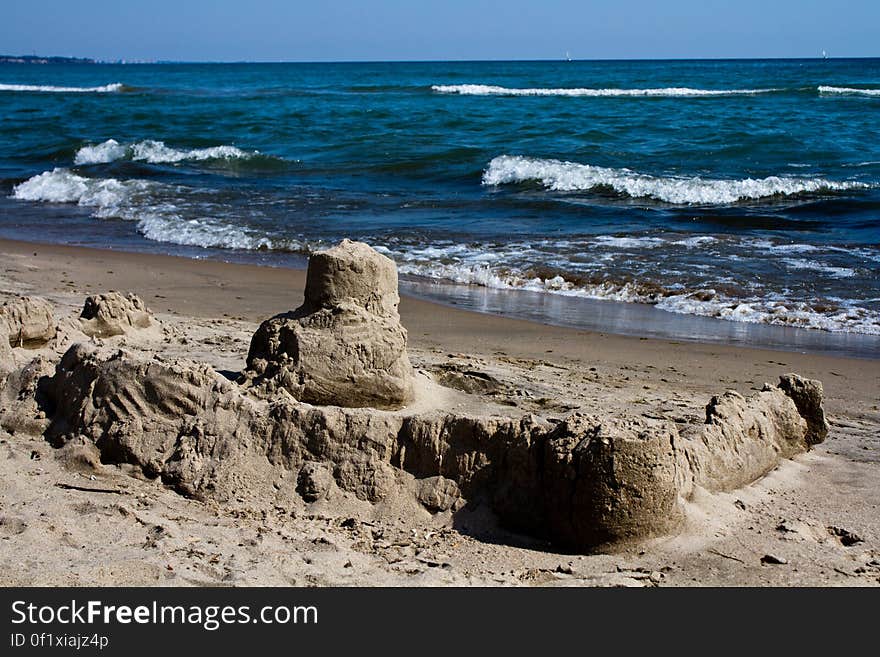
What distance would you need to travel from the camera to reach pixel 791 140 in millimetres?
20594

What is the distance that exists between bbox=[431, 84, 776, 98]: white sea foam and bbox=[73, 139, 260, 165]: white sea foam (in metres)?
21.0

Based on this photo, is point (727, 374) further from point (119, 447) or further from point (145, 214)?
point (145, 214)

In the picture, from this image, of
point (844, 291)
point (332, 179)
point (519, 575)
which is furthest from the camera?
point (332, 179)

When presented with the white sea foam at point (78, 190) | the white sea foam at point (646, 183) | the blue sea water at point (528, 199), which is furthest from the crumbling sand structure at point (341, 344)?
the white sea foam at point (646, 183)

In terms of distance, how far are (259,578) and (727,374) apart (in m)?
4.00

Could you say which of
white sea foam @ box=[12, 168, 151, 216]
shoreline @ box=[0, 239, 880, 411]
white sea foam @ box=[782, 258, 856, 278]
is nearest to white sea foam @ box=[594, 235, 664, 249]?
white sea foam @ box=[782, 258, 856, 278]

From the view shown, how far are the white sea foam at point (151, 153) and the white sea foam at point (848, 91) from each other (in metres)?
22.6

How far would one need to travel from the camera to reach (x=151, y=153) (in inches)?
810

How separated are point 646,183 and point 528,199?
217 centimetres

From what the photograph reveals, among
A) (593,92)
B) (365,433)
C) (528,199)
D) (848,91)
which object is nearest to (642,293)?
(365,433)

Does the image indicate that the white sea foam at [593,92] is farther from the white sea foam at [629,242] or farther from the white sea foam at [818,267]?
the white sea foam at [818,267]

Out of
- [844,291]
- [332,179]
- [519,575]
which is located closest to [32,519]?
[519,575]

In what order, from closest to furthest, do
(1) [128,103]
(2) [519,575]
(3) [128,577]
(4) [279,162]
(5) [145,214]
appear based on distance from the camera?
(3) [128,577] → (2) [519,575] → (5) [145,214] → (4) [279,162] → (1) [128,103]

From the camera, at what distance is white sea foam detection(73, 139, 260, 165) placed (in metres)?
20.1
